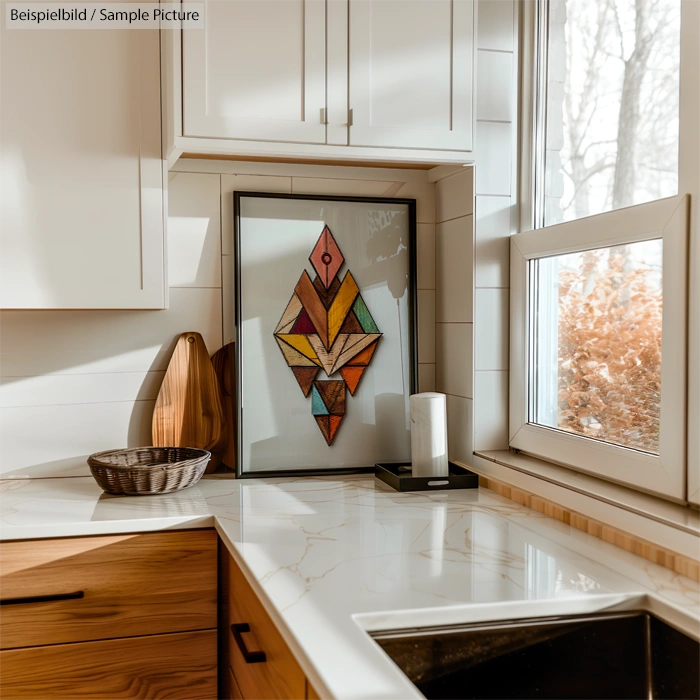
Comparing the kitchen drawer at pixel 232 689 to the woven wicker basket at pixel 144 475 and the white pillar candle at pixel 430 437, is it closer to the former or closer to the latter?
the woven wicker basket at pixel 144 475

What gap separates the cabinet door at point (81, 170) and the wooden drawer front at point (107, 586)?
58 cm

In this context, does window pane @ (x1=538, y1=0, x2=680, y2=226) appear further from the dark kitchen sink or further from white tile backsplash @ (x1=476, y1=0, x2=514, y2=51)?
the dark kitchen sink

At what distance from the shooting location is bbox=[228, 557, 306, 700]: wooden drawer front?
111 cm

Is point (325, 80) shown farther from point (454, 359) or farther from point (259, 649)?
point (259, 649)

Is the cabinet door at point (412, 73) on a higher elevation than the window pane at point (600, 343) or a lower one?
higher

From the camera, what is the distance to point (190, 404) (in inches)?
84.5

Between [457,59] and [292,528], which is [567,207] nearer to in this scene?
[457,59]

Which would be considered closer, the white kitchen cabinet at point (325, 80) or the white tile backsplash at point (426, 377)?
the white kitchen cabinet at point (325, 80)

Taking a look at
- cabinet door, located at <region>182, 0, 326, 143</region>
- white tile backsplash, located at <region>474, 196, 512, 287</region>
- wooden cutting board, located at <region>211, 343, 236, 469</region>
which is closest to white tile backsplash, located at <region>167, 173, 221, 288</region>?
wooden cutting board, located at <region>211, 343, 236, 469</region>

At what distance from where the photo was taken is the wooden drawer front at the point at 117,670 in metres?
1.59

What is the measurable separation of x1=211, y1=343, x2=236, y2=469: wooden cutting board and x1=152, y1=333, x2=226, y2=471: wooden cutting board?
21 millimetres

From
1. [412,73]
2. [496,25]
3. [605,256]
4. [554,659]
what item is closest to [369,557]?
[554,659]

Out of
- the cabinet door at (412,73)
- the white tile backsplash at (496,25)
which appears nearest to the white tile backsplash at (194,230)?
the cabinet door at (412,73)

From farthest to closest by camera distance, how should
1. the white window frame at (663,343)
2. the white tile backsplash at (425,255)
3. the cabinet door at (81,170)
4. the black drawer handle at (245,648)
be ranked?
the white tile backsplash at (425,255) → the cabinet door at (81,170) → the white window frame at (663,343) → the black drawer handle at (245,648)
